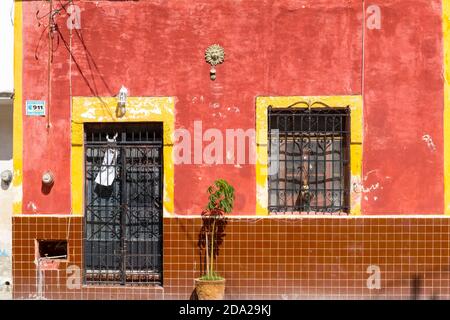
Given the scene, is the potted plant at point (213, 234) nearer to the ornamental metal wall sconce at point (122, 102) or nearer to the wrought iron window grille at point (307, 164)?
the wrought iron window grille at point (307, 164)

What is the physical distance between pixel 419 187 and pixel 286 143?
1.88 meters

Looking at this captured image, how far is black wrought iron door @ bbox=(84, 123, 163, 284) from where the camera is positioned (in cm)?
1301

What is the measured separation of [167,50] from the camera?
504 inches

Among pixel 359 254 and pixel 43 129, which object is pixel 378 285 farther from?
pixel 43 129

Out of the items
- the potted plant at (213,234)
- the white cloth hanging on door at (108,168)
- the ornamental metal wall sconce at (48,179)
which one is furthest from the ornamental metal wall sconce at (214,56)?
the ornamental metal wall sconce at (48,179)

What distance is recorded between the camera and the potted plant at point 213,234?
1218cm

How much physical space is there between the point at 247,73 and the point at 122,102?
5.74 ft

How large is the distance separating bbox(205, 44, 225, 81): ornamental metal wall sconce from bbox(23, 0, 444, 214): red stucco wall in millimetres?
77

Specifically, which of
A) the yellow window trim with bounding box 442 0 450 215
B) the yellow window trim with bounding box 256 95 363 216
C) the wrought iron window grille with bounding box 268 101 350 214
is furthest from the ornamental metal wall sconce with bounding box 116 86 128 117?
the yellow window trim with bounding box 442 0 450 215

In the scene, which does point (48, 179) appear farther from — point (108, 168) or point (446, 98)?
point (446, 98)

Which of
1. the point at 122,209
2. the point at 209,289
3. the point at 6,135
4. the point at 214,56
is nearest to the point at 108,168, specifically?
the point at 122,209

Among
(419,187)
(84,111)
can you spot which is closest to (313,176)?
(419,187)

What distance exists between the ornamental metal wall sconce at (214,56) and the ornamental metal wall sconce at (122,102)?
1199 mm

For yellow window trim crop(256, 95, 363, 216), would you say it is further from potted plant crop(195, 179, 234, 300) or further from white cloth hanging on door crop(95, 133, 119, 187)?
white cloth hanging on door crop(95, 133, 119, 187)
